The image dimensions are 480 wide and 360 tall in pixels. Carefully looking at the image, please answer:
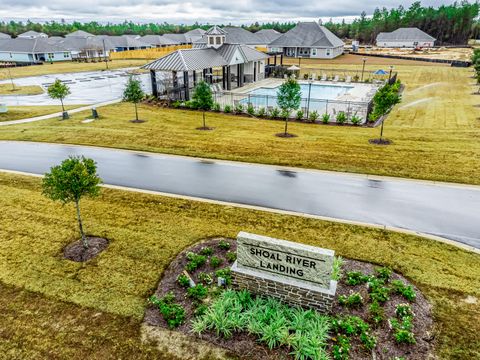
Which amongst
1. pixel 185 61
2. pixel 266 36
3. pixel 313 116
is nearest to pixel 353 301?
pixel 313 116

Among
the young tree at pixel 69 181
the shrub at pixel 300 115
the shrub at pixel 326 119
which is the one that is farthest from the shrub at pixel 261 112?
the young tree at pixel 69 181

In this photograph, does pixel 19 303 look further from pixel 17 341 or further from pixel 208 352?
pixel 208 352

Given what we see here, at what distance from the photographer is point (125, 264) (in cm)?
904

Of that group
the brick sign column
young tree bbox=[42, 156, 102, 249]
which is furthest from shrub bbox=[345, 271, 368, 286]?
young tree bbox=[42, 156, 102, 249]

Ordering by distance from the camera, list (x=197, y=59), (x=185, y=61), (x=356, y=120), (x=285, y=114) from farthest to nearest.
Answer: (x=197, y=59)
(x=185, y=61)
(x=285, y=114)
(x=356, y=120)

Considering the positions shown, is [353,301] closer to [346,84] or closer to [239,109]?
[239,109]

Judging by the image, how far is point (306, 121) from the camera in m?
25.0

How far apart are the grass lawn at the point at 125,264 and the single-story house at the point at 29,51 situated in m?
78.1

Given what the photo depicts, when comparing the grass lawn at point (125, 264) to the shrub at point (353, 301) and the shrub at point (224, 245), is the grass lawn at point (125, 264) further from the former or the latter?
the shrub at point (353, 301)

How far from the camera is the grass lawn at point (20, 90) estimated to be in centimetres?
3847

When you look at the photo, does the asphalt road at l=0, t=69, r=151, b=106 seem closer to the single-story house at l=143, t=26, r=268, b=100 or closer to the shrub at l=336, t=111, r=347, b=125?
the single-story house at l=143, t=26, r=268, b=100

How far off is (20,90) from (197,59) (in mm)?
23179

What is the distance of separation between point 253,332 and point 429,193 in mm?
9848

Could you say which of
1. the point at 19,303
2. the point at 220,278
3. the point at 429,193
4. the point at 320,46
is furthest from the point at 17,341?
the point at 320,46
